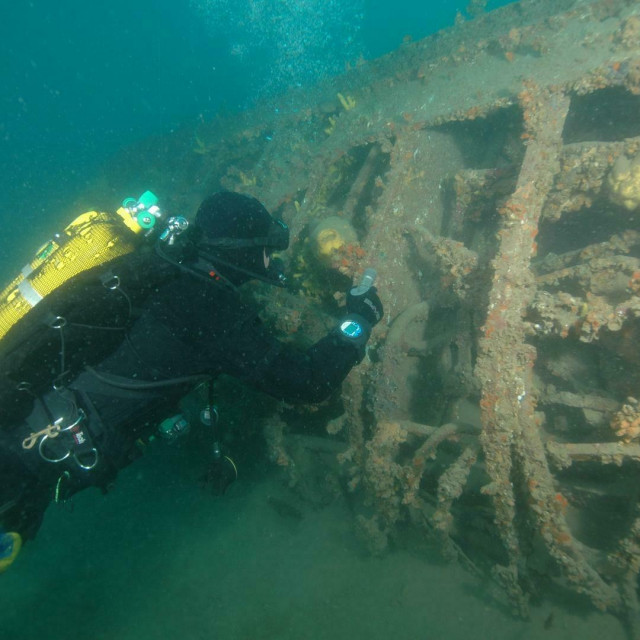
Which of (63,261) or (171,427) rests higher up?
(63,261)

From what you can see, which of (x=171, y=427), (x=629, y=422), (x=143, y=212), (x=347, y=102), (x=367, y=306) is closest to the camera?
(x=629, y=422)

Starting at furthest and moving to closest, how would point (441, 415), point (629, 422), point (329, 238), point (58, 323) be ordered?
point (329, 238), point (441, 415), point (629, 422), point (58, 323)

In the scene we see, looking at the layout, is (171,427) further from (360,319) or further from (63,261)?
(360,319)

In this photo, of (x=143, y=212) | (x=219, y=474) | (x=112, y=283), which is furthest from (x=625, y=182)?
(x=219, y=474)

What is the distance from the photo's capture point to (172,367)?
3076mm

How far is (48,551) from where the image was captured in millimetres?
7031

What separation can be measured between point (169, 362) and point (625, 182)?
15.1ft

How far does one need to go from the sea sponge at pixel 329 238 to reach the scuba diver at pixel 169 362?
1.52 meters

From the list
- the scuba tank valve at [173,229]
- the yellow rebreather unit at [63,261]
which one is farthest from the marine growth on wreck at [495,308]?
the yellow rebreather unit at [63,261]

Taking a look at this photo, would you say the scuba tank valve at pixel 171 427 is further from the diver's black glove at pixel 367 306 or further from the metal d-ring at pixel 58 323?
the diver's black glove at pixel 367 306

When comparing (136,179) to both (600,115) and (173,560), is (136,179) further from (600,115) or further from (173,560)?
(600,115)

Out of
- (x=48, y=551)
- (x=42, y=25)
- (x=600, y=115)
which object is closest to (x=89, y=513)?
(x=48, y=551)

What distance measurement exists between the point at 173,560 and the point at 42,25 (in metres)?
114

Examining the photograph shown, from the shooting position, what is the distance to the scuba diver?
2.90 metres
